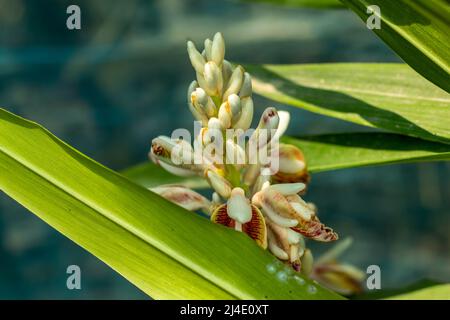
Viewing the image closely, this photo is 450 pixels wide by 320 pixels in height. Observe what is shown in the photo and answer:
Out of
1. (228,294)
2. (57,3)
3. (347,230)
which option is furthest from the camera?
(57,3)

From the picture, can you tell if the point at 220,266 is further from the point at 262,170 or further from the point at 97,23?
the point at 97,23

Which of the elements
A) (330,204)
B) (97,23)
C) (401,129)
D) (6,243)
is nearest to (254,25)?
(97,23)

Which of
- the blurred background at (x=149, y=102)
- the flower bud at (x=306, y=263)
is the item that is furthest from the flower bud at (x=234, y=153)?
the blurred background at (x=149, y=102)

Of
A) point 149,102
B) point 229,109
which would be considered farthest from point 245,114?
point 149,102

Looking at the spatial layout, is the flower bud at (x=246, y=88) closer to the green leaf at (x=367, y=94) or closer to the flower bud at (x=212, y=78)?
the flower bud at (x=212, y=78)

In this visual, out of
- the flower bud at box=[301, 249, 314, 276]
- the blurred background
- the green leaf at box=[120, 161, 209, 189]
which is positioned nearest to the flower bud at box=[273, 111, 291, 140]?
the flower bud at box=[301, 249, 314, 276]

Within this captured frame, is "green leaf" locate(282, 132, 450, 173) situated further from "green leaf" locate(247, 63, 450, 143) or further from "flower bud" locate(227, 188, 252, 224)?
"flower bud" locate(227, 188, 252, 224)
